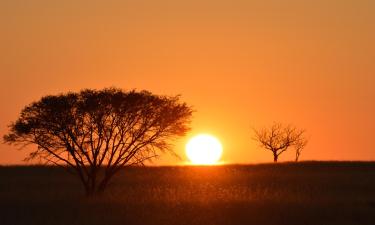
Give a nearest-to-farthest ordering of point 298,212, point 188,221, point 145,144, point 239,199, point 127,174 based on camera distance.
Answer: point 188,221, point 298,212, point 239,199, point 145,144, point 127,174

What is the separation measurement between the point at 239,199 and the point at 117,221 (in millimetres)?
7861

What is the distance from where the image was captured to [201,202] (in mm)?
34625

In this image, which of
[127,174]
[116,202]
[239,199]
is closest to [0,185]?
[127,174]

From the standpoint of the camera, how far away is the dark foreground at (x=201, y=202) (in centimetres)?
3058

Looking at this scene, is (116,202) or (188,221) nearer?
(188,221)

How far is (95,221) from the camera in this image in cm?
3005

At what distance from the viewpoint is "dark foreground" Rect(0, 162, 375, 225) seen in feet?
100

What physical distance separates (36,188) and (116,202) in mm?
16965

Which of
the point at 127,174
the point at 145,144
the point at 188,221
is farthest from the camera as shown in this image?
the point at 127,174

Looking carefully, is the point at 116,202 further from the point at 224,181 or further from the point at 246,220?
the point at 224,181

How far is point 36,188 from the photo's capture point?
52344 millimetres

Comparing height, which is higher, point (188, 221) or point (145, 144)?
point (145, 144)

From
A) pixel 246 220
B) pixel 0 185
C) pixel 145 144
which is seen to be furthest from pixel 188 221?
pixel 0 185

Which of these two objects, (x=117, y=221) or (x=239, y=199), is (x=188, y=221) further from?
(x=239, y=199)
